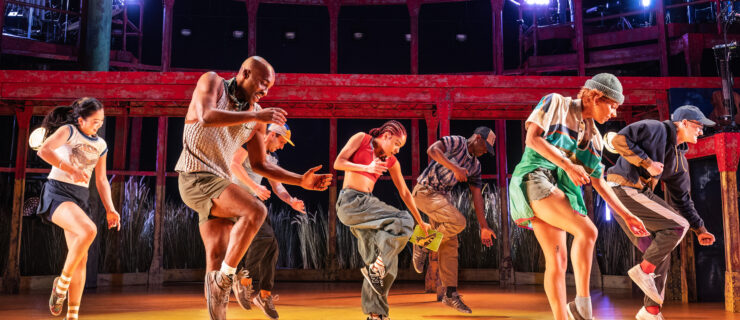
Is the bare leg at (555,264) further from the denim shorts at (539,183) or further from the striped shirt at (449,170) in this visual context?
the striped shirt at (449,170)

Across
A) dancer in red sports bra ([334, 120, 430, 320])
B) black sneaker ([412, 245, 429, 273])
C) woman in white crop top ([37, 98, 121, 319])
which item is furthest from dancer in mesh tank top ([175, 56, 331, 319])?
black sneaker ([412, 245, 429, 273])

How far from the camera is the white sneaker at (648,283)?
14.1 ft

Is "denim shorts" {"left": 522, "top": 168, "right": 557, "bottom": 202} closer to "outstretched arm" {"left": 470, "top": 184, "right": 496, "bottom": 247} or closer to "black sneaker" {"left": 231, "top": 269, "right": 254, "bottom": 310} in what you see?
"outstretched arm" {"left": 470, "top": 184, "right": 496, "bottom": 247}

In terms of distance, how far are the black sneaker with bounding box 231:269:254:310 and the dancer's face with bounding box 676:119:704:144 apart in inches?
145

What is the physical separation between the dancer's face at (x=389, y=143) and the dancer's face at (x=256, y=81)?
4.81 ft

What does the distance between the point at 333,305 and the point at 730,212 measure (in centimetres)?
372

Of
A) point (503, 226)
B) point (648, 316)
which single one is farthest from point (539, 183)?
point (503, 226)

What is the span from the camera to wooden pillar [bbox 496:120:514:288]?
8172 mm

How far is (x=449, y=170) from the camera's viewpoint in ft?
20.0

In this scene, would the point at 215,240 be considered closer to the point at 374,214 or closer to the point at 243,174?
the point at 374,214

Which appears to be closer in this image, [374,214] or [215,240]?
[215,240]

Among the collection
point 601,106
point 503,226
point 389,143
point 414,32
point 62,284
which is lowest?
point 62,284

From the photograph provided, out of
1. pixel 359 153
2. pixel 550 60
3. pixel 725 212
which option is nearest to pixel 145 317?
pixel 359 153

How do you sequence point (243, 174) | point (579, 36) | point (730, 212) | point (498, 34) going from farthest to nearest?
point (579, 36) → point (498, 34) → point (730, 212) → point (243, 174)
